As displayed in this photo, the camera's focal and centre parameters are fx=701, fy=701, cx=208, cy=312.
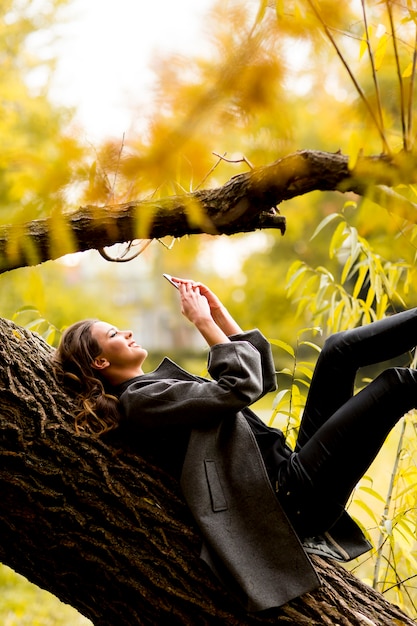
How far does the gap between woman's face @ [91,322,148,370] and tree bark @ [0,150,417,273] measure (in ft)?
1.62

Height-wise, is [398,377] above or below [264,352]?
below

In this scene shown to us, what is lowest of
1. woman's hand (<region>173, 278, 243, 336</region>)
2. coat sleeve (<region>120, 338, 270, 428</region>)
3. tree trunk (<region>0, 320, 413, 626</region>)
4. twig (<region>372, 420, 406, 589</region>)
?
twig (<region>372, 420, 406, 589</region>)

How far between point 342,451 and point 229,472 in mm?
289

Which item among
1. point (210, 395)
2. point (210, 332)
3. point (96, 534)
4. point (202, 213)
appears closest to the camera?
point (202, 213)

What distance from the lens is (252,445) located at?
5.89ft

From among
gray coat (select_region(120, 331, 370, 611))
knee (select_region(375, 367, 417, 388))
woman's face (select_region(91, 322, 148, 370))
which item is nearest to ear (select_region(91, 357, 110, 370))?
woman's face (select_region(91, 322, 148, 370))

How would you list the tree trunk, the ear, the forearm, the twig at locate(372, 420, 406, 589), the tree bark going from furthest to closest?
the twig at locate(372, 420, 406, 589)
the ear
the forearm
the tree trunk
the tree bark

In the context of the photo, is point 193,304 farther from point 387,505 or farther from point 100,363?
point 387,505

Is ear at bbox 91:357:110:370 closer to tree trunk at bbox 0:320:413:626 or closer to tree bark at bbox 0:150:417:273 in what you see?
tree trunk at bbox 0:320:413:626

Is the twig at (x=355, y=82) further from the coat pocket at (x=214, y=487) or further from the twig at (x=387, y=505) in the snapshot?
the twig at (x=387, y=505)

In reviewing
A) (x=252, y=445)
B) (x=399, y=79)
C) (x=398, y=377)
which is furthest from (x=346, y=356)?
(x=399, y=79)

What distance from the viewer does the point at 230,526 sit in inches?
66.9

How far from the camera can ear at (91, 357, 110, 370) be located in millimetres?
1936

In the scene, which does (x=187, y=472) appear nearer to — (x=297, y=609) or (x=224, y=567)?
(x=224, y=567)
